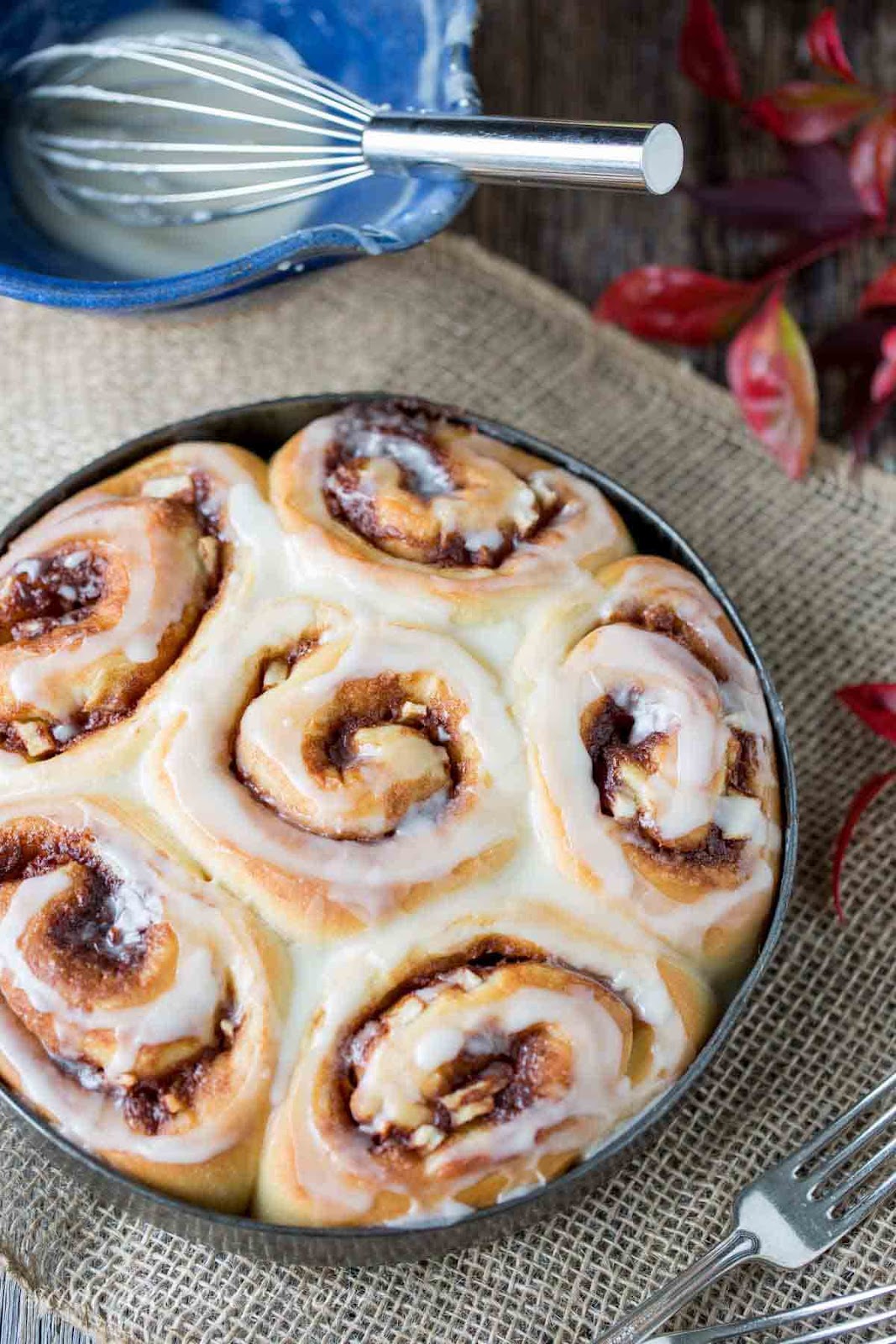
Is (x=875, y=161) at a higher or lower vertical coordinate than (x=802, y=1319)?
higher

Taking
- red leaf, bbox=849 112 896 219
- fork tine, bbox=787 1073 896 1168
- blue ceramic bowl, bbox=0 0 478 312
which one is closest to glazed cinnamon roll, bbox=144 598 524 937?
blue ceramic bowl, bbox=0 0 478 312

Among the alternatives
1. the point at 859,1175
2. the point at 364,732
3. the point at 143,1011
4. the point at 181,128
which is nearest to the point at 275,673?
the point at 364,732

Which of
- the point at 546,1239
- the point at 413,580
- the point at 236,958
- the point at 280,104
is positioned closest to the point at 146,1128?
the point at 236,958

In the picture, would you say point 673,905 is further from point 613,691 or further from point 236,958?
point 236,958

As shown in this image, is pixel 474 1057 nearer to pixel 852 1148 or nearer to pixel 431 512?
pixel 852 1148

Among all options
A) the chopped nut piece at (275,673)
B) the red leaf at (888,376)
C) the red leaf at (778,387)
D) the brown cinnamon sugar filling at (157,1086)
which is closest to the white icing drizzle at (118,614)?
the chopped nut piece at (275,673)

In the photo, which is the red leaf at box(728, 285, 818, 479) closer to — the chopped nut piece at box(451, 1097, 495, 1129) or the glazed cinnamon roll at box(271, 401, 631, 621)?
the glazed cinnamon roll at box(271, 401, 631, 621)

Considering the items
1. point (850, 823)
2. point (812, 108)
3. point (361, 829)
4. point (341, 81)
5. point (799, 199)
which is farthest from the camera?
point (799, 199)
